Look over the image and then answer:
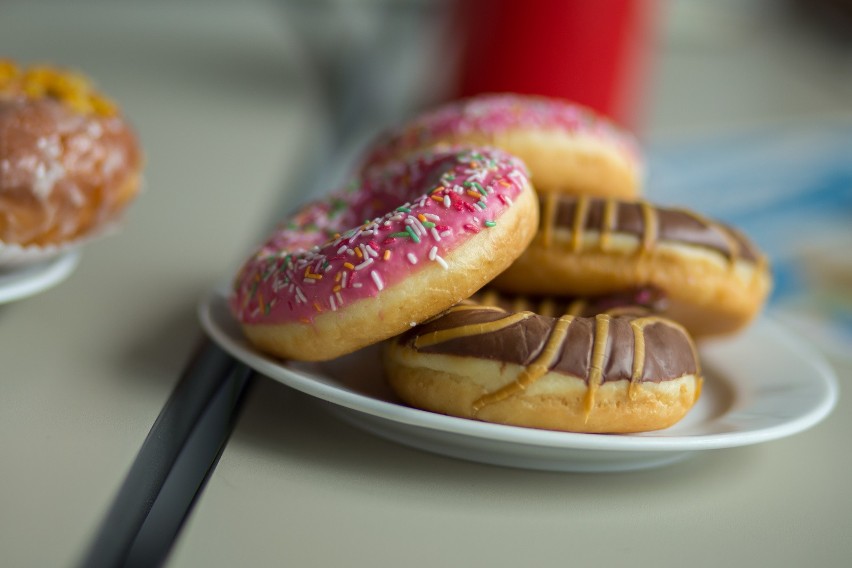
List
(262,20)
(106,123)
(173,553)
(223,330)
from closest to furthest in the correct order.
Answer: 1. (173,553)
2. (223,330)
3. (106,123)
4. (262,20)

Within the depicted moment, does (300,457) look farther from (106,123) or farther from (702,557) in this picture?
(106,123)

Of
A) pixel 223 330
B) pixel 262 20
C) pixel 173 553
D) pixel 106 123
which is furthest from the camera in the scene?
pixel 262 20

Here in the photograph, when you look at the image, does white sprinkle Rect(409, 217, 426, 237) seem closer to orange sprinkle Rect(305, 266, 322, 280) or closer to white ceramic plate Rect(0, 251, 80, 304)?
orange sprinkle Rect(305, 266, 322, 280)

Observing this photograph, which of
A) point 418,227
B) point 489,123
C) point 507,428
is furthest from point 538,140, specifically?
point 507,428

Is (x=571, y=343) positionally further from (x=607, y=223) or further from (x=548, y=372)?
(x=607, y=223)

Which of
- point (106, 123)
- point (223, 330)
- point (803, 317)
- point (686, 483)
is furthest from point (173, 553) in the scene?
point (803, 317)

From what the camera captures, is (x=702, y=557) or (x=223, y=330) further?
(x=223, y=330)

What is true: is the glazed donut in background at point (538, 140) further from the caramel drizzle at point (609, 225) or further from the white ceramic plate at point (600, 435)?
the white ceramic plate at point (600, 435)
